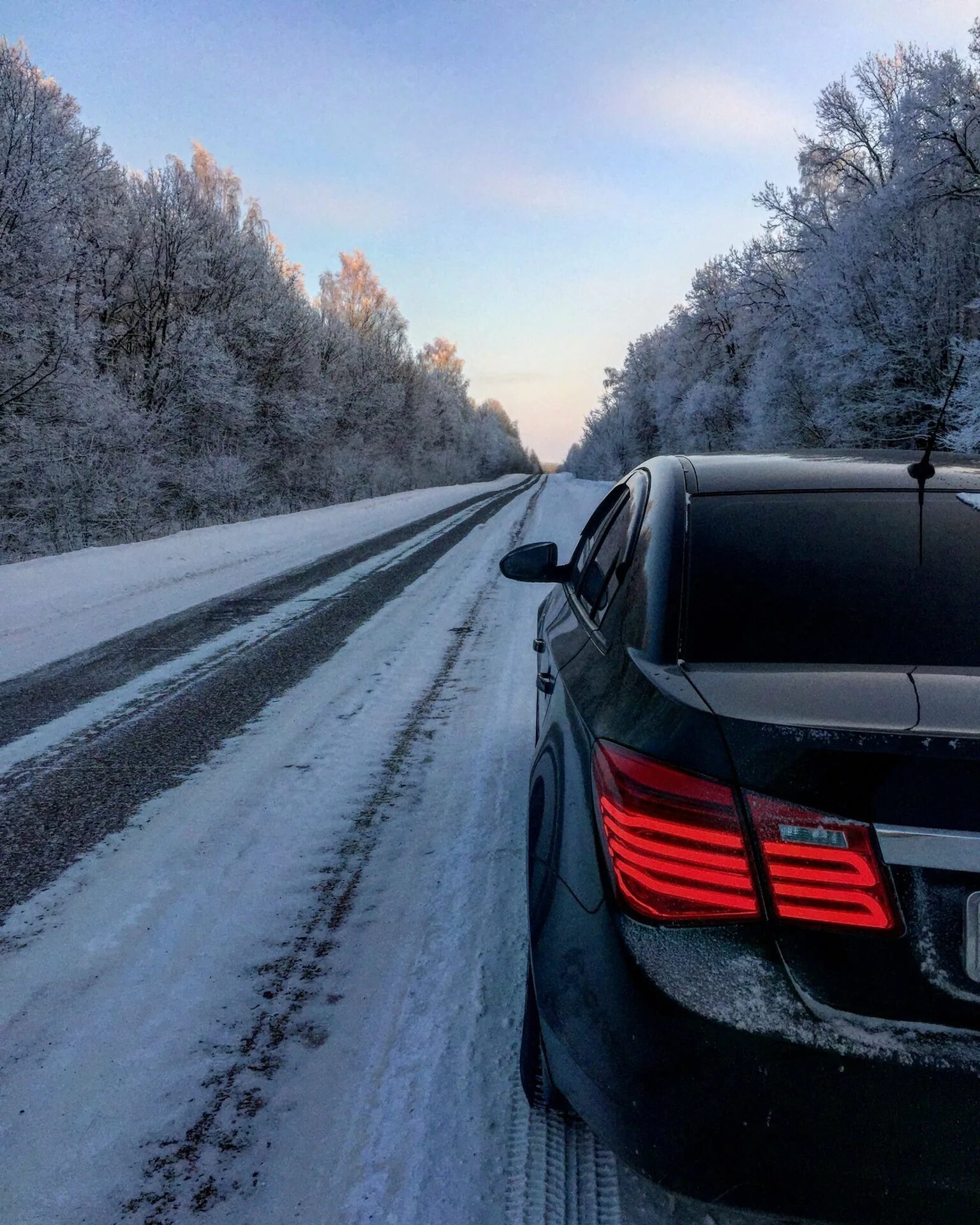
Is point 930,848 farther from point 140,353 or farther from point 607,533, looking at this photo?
point 140,353

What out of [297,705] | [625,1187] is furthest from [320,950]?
[297,705]

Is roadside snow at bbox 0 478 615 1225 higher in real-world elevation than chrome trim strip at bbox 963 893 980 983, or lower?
lower

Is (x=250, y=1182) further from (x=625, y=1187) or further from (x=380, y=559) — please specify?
(x=380, y=559)

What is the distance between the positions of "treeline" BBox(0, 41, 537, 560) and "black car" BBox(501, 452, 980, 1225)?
16.8 metres

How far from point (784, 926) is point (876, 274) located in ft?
66.7

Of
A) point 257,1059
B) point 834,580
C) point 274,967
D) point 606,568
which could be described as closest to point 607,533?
point 606,568

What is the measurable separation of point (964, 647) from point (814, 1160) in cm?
91

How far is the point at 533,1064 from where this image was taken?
1.81m

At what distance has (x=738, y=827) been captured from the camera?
113 cm

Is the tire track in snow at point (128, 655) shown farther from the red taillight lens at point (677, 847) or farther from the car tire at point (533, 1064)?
the red taillight lens at point (677, 847)

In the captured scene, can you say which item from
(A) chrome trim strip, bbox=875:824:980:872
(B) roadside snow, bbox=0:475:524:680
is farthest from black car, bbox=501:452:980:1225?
(B) roadside snow, bbox=0:475:524:680

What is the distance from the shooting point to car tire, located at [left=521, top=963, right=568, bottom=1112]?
5.83ft

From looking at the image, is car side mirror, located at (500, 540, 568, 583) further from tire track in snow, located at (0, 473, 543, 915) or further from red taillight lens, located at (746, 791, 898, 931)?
red taillight lens, located at (746, 791, 898, 931)

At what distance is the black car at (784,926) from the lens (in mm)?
1063
